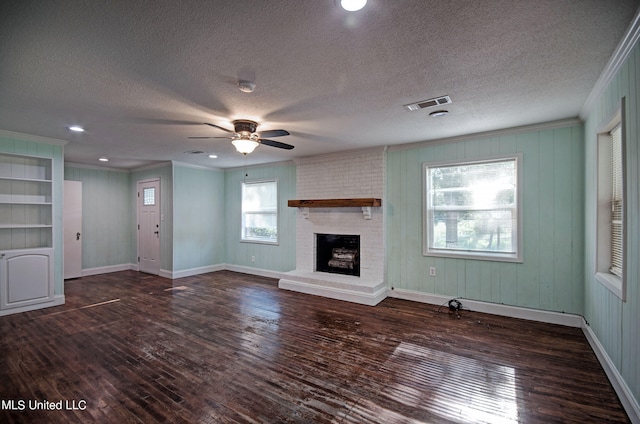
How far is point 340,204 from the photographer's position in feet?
17.2

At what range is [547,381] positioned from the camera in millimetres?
2486

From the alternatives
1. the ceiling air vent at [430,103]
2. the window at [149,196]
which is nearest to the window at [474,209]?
the ceiling air vent at [430,103]

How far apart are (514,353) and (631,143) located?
2116 millimetres

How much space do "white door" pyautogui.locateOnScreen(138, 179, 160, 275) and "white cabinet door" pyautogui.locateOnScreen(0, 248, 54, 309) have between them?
228cm

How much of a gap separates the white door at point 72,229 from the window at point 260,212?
3.45 meters

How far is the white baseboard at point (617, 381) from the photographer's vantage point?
6.44ft

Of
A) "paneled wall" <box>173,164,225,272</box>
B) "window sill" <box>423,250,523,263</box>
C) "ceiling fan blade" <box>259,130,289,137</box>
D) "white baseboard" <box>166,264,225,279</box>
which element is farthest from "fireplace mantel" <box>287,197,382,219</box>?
"white baseboard" <box>166,264,225,279</box>

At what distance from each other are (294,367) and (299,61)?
101 inches

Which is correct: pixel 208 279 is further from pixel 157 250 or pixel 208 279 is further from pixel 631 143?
pixel 631 143

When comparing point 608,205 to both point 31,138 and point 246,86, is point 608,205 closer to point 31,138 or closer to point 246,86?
point 246,86

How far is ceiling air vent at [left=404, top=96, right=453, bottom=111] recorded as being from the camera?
9.59 feet

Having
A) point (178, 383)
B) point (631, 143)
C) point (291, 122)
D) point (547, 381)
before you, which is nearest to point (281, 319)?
point (178, 383)

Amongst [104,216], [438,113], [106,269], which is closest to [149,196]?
[104,216]

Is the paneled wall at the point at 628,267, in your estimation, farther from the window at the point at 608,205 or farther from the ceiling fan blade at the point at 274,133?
the ceiling fan blade at the point at 274,133
